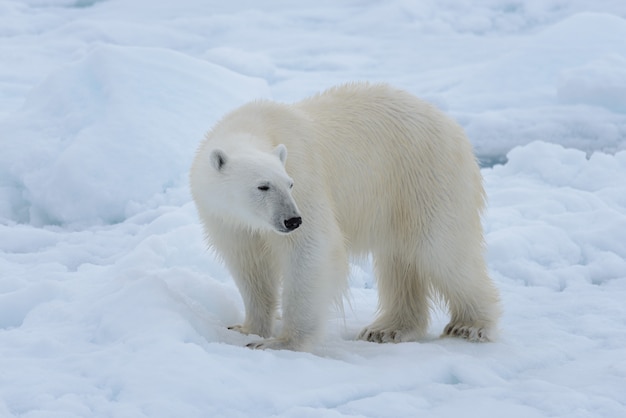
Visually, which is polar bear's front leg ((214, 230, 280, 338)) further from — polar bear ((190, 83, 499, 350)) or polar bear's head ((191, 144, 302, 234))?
polar bear's head ((191, 144, 302, 234))

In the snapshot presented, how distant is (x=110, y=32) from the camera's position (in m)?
13.9

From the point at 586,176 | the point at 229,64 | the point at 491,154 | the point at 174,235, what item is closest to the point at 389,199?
the point at 174,235

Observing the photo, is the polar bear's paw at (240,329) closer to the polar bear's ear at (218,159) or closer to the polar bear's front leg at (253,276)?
the polar bear's front leg at (253,276)

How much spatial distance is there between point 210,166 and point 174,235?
5.31ft

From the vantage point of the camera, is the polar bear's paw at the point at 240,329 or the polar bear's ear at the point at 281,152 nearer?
the polar bear's ear at the point at 281,152

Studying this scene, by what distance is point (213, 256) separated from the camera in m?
4.88

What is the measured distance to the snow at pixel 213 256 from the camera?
2.80m

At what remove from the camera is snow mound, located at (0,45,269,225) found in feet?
19.8

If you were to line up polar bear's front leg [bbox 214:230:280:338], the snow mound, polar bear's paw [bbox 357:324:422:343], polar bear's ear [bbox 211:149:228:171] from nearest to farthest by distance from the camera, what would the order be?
polar bear's ear [bbox 211:149:228:171] < polar bear's front leg [bbox 214:230:280:338] < polar bear's paw [bbox 357:324:422:343] < the snow mound

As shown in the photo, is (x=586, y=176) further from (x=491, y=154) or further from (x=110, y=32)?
(x=110, y=32)

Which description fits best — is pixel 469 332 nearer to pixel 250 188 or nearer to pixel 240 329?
pixel 240 329

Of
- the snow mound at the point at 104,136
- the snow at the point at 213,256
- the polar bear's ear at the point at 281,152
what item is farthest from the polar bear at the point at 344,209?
the snow mound at the point at 104,136

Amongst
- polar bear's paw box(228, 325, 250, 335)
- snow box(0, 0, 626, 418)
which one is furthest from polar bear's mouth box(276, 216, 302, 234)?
polar bear's paw box(228, 325, 250, 335)

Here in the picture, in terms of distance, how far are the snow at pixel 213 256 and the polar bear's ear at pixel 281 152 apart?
0.69 metres
